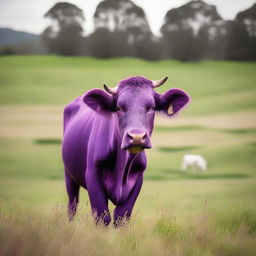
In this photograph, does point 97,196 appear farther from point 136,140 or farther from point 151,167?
point 151,167

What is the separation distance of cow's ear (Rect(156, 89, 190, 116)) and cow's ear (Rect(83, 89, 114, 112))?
43cm

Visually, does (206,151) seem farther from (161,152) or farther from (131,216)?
(131,216)

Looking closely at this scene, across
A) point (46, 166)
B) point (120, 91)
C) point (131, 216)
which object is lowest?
point (46, 166)

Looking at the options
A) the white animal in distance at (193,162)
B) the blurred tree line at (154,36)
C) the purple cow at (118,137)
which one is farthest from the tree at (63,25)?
the purple cow at (118,137)

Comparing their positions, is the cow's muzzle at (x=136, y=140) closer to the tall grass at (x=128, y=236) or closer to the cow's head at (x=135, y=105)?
the cow's head at (x=135, y=105)

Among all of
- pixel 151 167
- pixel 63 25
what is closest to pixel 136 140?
pixel 151 167

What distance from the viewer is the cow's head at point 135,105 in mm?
3934

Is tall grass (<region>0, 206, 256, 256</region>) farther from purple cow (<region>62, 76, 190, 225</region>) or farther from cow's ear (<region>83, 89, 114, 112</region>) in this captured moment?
cow's ear (<region>83, 89, 114, 112</region>)

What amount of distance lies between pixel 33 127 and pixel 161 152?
4.99 m

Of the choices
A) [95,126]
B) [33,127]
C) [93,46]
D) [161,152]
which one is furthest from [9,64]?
[95,126]

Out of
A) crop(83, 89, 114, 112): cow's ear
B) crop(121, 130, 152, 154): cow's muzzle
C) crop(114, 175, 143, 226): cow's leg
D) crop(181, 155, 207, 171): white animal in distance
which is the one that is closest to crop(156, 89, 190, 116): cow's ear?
crop(83, 89, 114, 112): cow's ear

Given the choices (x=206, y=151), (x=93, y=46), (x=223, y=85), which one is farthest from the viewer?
(x=223, y=85)

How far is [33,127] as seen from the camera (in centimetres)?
1739

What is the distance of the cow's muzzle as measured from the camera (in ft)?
12.7
